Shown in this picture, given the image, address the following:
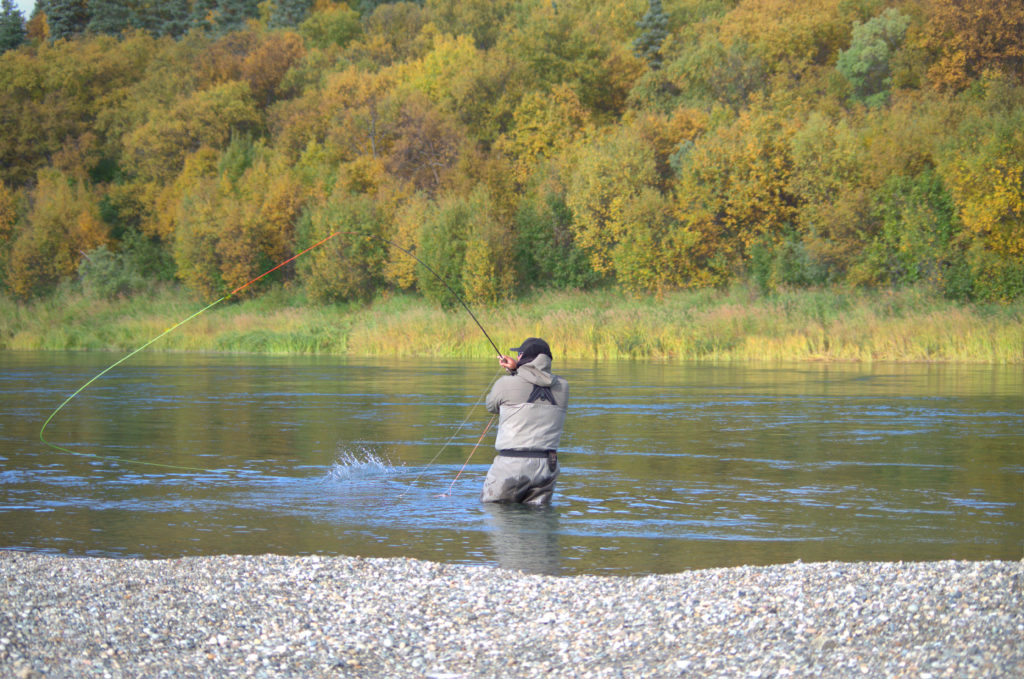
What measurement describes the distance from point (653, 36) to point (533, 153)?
13211 millimetres

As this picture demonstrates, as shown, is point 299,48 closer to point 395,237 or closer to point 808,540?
point 395,237

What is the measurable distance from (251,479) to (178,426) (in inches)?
249

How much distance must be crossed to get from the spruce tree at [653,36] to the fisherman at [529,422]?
60.4m

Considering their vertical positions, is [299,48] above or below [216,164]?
above

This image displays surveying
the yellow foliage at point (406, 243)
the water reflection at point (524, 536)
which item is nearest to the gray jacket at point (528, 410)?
the water reflection at point (524, 536)

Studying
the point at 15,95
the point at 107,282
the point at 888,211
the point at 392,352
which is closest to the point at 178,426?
the point at 392,352

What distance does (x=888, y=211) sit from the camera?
150 ft

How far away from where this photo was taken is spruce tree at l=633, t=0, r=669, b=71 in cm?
6912

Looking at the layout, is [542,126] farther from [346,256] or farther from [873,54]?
[873,54]

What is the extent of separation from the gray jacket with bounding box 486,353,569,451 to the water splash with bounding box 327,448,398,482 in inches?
105

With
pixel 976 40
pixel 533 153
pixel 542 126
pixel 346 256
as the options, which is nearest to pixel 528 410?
pixel 346 256

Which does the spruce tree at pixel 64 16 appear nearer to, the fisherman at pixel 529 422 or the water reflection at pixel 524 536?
the fisherman at pixel 529 422

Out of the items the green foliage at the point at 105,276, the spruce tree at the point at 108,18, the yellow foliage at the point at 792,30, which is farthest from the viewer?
the spruce tree at the point at 108,18

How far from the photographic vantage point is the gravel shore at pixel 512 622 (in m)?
5.89
